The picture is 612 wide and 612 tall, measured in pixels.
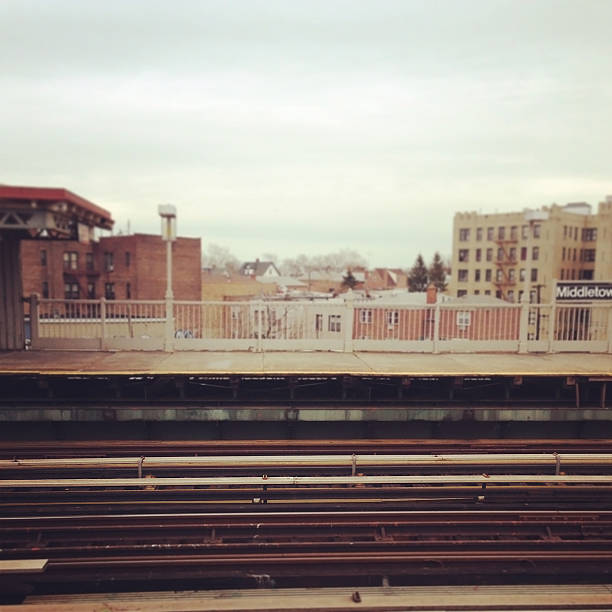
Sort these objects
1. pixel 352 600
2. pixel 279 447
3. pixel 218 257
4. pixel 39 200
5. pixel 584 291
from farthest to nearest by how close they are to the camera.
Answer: pixel 218 257, pixel 584 291, pixel 279 447, pixel 39 200, pixel 352 600

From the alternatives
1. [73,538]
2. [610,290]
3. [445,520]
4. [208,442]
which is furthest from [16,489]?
[610,290]

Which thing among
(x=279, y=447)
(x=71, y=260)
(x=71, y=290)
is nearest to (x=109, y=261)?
(x=71, y=260)

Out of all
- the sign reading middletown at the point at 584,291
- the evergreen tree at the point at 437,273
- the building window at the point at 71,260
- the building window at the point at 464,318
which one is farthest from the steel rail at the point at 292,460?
the evergreen tree at the point at 437,273

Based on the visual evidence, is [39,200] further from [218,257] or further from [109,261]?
[218,257]

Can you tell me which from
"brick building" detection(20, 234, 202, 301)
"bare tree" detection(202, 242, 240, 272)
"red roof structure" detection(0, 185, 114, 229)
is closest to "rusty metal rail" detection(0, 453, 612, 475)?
"red roof structure" detection(0, 185, 114, 229)

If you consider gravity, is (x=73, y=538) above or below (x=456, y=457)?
below

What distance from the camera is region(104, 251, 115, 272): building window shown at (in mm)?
47969

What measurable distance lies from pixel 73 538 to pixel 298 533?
3.00m

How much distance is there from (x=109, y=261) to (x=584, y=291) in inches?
1790

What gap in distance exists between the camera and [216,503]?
6.56m

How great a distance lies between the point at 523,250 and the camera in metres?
64.0

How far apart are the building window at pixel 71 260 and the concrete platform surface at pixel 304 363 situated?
40418 mm

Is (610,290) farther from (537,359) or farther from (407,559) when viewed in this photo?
(407,559)

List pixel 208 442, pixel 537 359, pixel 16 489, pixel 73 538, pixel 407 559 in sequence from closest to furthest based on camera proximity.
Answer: pixel 407 559
pixel 73 538
pixel 16 489
pixel 208 442
pixel 537 359
